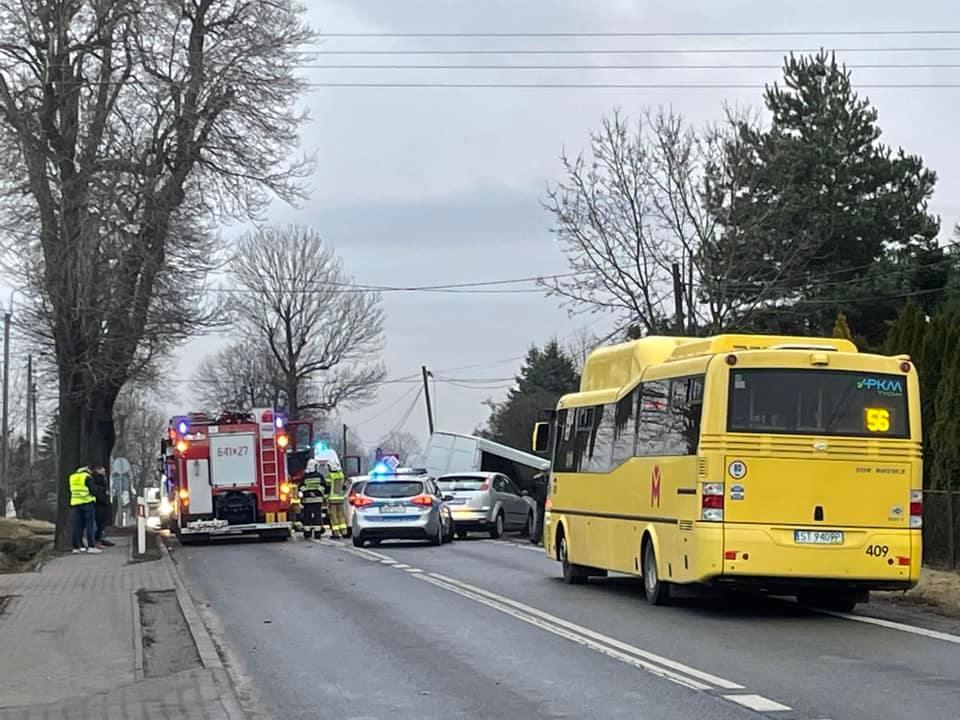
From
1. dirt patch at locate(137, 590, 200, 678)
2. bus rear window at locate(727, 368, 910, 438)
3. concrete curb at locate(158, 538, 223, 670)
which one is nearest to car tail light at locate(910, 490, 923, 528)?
bus rear window at locate(727, 368, 910, 438)

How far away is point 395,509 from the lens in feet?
99.8

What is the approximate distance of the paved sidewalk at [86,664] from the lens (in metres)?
10.5

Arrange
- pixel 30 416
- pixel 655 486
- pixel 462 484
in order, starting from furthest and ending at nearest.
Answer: pixel 30 416 → pixel 462 484 → pixel 655 486

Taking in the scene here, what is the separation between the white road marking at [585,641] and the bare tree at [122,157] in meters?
14.4

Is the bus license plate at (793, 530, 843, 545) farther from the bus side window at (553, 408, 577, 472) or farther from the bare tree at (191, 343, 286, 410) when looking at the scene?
the bare tree at (191, 343, 286, 410)

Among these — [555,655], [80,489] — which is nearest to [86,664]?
[555,655]

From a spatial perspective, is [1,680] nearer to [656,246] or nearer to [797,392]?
[797,392]

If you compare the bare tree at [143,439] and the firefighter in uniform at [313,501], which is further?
the bare tree at [143,439]

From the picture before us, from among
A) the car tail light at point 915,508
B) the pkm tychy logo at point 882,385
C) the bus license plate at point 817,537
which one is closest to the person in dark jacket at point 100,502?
the bus license plate at point 817,537

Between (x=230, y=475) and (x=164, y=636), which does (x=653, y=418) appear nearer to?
(x=164, y=636)

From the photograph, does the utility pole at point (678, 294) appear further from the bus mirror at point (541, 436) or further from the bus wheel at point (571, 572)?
the bus wheel at point (571, 572)

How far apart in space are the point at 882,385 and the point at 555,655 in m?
5.11

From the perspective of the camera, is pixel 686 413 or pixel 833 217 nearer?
pixel 686 413

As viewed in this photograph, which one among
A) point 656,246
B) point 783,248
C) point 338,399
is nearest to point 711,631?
point 656,246
